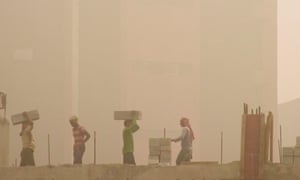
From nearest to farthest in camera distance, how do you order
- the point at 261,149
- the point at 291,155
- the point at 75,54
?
1. the point at 261,149
2. the point at 291,155
3. the point at 75,54

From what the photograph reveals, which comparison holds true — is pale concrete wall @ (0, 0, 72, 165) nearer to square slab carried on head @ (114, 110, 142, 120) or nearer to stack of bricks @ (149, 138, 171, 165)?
square slab carried on head @ (114, 110, 142, 120)

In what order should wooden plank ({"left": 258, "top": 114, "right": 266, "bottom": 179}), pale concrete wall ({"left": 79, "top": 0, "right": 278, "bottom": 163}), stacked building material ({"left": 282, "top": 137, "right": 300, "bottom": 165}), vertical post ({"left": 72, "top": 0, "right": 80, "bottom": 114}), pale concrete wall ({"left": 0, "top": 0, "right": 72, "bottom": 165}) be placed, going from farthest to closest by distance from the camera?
pale concrete wall ({"left": 79, "top": 0, "right": 278, "bottom": 163}), vertical post ({"left": 72, "top": 0, "right": 80, "bottom": 114}), pale concrete wall ({"left": 0, "top": 0, "right": 72, "bottom": 165}), stacked building material ({"left": 282, "top": 137, "right": 300, "bottom": 165}), wooden plank ({"left": 258, "top": 114, "right": 266, "bottom": 179})

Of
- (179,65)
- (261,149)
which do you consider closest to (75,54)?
(179,65)

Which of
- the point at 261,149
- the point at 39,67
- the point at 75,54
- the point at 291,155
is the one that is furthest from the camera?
the point at 75,54

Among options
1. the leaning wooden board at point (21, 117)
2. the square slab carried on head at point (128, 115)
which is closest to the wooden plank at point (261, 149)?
the square slab carried on head at point (128, 115)

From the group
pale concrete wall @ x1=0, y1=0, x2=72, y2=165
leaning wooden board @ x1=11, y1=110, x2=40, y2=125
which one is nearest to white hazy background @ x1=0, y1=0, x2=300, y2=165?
pale concrete wall @ x1=0, y1=0, x2=72, y2=165

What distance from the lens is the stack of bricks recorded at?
15.0 metres

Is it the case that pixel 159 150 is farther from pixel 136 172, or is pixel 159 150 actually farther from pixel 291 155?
pixel 291 155

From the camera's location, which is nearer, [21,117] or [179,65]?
[21,117]

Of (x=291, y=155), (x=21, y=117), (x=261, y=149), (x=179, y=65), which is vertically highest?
(x=179, y=65)

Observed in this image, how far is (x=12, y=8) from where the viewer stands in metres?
23.9

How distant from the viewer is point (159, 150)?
15.0m

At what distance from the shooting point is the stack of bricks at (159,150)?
14953mm

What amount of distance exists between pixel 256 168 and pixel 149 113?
39.4 feet
